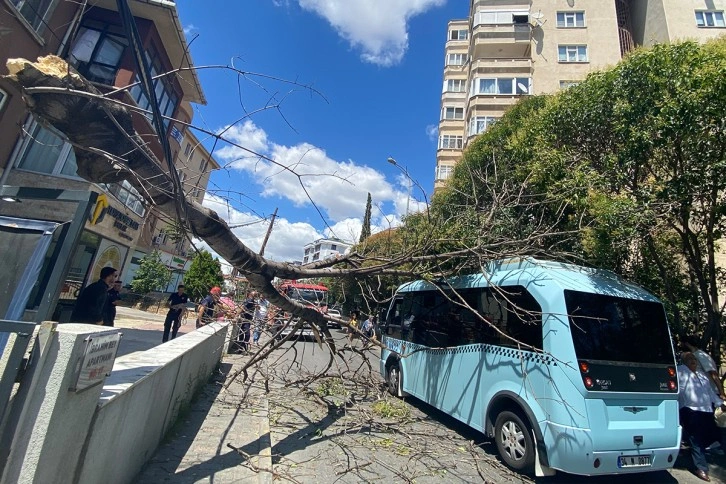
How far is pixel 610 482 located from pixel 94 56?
19219mm

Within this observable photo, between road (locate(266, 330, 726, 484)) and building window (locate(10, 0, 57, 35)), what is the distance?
493 inches

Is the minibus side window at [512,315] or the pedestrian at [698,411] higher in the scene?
the minibus side window at [512,315]

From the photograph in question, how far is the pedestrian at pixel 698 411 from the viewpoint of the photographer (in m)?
5.04

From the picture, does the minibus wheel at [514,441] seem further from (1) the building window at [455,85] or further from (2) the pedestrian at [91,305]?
(1) the building window at [455,85]

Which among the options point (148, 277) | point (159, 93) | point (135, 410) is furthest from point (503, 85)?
point (135, 410)

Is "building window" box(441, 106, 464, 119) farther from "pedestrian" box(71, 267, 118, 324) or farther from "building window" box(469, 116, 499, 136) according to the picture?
"pedestrian" box(71, 267, 118, 324)

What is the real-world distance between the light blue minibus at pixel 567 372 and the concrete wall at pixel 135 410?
13.4ft

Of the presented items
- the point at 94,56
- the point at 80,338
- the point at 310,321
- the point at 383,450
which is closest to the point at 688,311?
the point at 383,450

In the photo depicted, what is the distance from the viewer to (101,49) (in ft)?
46.1

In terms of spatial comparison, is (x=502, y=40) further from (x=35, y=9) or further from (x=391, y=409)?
(x=391, y=409)

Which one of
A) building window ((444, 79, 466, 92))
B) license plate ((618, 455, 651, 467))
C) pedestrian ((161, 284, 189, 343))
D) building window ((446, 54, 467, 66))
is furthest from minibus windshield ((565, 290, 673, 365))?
building window ((446, 54, 467, 66))

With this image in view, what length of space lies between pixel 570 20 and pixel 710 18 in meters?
7.10

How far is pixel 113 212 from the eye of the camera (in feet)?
58.0

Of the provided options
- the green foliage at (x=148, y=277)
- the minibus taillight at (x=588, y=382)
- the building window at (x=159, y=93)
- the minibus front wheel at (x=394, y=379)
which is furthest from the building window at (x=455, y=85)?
the minibus taillight at (x=588, y=382)
